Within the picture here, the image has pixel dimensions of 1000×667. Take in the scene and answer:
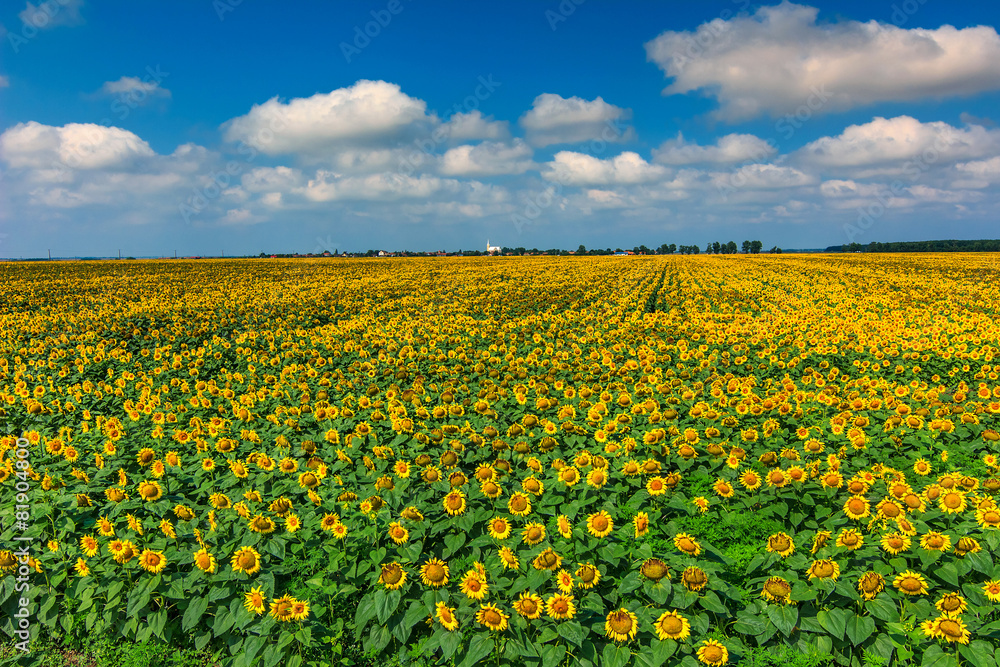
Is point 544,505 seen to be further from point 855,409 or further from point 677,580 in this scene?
point 855,409

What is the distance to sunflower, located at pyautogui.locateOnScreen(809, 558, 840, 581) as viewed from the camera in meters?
3.40

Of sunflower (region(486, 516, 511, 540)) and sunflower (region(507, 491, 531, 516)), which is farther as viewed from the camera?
sunflower (region(507, 491, 531, 516))

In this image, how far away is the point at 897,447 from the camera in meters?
5.24

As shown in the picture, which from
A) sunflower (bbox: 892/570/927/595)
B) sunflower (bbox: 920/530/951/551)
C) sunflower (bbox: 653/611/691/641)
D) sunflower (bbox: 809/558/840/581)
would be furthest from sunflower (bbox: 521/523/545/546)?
sunflower (bbox: 920/530/951/551)

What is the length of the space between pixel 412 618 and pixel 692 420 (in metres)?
4.17

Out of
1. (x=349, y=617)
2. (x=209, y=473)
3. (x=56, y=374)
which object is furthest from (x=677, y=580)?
(x=56, y=374)

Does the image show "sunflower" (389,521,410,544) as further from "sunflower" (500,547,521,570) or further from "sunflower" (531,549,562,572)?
"sunflower" (531,549,562,572)

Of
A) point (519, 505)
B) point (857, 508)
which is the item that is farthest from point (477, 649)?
point (857, 508)

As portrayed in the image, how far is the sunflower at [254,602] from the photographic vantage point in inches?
140

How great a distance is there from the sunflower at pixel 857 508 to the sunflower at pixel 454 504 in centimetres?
322

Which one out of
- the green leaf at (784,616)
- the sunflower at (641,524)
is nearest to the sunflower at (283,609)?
the sunflower at (641,524)

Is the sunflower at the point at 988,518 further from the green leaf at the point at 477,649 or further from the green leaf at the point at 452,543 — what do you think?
the green leaf at the point at 452,543

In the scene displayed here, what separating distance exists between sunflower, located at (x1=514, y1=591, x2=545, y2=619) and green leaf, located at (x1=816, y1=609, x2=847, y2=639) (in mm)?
1824

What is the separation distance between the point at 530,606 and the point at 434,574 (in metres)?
0.76
